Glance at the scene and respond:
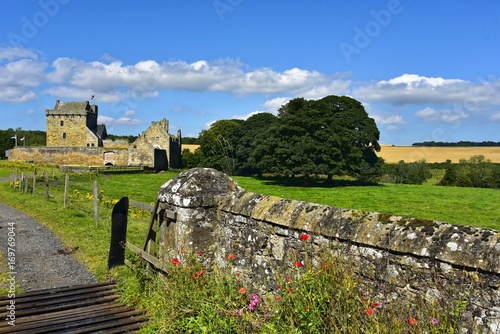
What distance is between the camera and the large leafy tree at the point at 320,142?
134ft

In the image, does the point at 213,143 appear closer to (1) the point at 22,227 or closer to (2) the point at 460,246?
(1) the point at 22,227

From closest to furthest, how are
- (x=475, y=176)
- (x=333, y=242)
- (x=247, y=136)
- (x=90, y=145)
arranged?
(x=333, y=242) < (x=475, y=176) < (x=247, y=136) < (x=90, y=145)

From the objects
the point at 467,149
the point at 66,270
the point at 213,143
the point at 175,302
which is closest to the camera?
the point at 175,302

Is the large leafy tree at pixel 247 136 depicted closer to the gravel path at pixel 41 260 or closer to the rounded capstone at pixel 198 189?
the gravel path at pixel 41 260

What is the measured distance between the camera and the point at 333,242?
3.73m

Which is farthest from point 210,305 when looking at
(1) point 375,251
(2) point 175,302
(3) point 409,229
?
(3) point 409,229

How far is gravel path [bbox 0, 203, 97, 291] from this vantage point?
6.96 m

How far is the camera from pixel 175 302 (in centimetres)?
460

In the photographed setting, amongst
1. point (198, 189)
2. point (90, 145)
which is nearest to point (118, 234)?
point (198, 189)

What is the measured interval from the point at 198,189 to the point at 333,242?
2.25 metres

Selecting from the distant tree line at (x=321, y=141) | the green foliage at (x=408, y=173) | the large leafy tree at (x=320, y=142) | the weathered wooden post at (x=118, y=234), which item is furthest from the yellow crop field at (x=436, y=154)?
the weathered wooden post at (x=118, y=234)

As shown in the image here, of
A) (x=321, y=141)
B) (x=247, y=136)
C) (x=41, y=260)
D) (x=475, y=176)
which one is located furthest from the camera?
(x=247, y=136)

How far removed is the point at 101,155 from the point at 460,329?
60989 millimetres

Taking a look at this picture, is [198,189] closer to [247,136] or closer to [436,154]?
[247,136]
